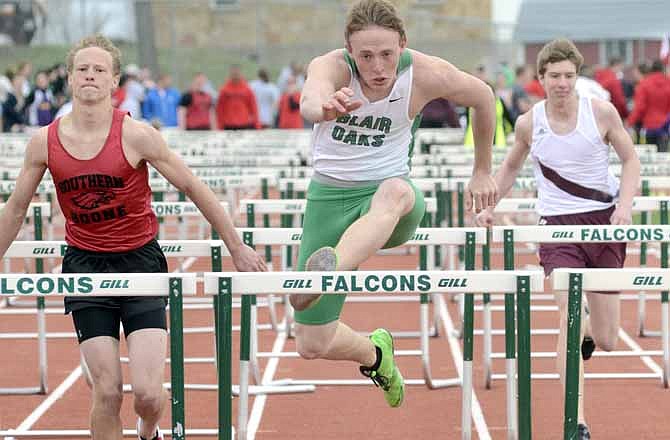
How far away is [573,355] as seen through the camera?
5188 mm

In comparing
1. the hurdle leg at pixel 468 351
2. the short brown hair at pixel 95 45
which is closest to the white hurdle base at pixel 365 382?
the hurdle leg at pixel 468 351

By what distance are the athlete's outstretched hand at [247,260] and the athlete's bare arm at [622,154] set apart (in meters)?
2.24

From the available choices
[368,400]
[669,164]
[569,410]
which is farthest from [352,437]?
[669,164]

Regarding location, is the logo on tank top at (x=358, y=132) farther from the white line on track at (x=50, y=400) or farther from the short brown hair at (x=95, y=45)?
the white line on track at (x=50, y=400)

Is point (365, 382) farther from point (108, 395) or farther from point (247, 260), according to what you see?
point (108, 395)

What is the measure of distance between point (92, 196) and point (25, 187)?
0.28 metres

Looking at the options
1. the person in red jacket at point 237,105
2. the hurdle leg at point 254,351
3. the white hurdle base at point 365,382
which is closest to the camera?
the hurdle leg at point 254,351

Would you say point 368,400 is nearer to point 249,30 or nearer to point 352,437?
point 352,437

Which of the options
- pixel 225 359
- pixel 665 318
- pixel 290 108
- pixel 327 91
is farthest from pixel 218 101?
pixel 225 359

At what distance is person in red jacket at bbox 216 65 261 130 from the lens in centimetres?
2267

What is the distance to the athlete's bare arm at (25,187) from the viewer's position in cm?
560

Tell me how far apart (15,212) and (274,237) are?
1.97 meters

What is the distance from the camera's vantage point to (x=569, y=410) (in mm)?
5176

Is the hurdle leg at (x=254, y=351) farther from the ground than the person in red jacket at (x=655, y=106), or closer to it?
closer to it
